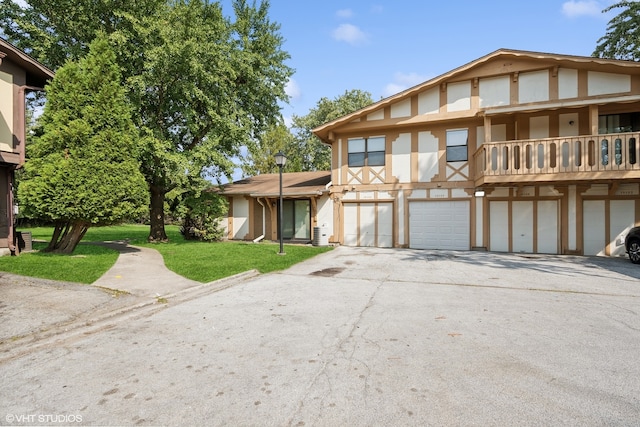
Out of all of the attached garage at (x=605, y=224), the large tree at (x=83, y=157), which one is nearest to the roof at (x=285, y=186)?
the large tree at (x=83, y=157)

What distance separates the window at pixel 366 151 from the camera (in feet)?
49.2

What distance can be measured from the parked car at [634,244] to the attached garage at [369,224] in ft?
25.8

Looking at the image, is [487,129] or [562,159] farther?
[487,129]

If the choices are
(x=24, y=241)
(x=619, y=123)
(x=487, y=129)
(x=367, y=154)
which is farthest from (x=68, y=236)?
(x=619, y=123)

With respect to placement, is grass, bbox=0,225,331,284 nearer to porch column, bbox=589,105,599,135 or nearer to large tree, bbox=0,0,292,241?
large tree, bbox=0,0,292,241

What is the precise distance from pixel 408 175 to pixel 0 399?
1390cm

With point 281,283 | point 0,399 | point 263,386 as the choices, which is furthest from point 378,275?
point 0,399

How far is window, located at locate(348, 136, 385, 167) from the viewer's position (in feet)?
49.2

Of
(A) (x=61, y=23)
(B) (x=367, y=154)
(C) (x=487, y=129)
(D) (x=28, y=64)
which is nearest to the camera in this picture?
(D) (x=28, y=64)

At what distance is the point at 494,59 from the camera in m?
13.1

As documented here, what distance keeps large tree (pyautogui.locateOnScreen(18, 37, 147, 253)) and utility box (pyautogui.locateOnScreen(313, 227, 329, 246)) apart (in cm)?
721

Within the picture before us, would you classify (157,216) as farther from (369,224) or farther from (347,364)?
(347,364)

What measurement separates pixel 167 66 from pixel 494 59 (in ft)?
44.2

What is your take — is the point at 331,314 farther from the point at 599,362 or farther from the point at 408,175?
the point at 408,175
